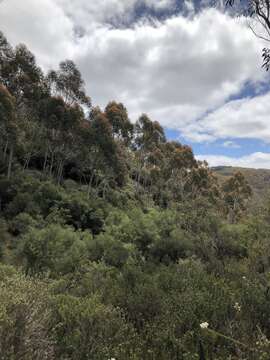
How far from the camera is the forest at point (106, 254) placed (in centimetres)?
423

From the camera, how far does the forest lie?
423cm

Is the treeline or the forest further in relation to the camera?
the treeline

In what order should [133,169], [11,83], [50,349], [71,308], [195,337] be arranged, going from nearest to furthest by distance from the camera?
[50,349] → [195,337] → [71,308] → [11,83] → [133,169]

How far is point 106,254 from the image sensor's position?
13.5 meters

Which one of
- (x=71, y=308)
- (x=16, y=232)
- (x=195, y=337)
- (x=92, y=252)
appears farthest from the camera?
(x=16, y=232)

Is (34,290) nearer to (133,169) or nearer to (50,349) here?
(50,349)

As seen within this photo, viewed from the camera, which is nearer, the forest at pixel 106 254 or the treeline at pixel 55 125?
the forest at pixel 106 254

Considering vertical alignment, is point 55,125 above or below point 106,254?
above

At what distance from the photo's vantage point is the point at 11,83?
Result: 2611 centimetres

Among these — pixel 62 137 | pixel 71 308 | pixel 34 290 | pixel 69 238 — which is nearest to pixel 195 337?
pixel 71 308

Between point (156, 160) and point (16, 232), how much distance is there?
2868cm

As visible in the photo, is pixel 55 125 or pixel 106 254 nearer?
pixel 106 254

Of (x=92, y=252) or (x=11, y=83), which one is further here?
(x=11, y=83)

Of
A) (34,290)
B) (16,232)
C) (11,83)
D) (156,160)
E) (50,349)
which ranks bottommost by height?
(16,232)
